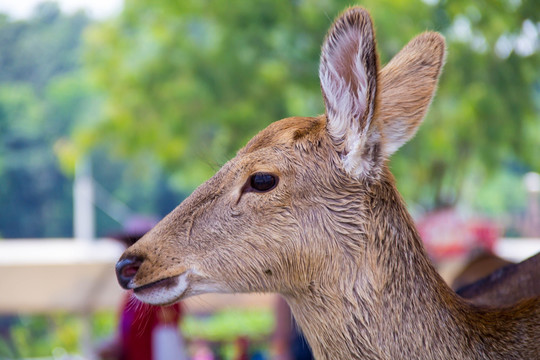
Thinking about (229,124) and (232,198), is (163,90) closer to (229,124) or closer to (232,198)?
(229,124)

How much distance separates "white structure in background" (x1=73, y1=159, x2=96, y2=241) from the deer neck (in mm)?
9353

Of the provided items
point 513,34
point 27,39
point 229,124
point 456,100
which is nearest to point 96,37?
point 27,39

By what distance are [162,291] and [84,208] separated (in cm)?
1009

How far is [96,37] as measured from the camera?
30.0 feet

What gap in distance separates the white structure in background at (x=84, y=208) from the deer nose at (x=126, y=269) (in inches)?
362

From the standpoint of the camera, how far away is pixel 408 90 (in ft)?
6.14

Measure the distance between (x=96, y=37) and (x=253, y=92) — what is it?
2.74 meters

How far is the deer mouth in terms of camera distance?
1.76 m

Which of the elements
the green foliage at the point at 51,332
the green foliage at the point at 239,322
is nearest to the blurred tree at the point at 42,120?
the green foliage at the point at 51,332

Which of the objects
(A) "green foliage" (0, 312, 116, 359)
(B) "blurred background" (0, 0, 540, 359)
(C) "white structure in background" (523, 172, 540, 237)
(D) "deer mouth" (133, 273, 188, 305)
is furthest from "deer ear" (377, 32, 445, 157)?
(C) "white structure in background" (523, 172, 540, 237)

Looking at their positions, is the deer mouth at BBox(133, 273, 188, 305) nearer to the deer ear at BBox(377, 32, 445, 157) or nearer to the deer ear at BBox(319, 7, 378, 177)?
the deer ear at BBox(319, 7, 378, 177)

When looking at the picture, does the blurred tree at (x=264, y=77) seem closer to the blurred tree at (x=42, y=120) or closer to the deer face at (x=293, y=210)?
the blurred tree at (x=42, y=120)

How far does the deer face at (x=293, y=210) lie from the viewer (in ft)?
5.83

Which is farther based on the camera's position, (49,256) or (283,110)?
(49,256)
